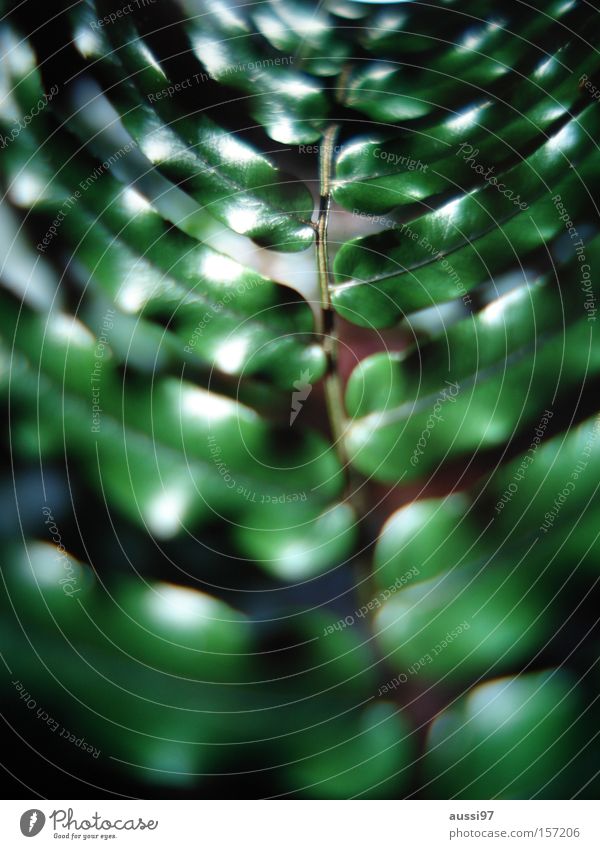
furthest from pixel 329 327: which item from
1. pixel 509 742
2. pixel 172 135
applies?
pixel 509 742

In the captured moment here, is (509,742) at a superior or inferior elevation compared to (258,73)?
inferior

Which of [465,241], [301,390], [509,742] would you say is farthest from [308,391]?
[509,742]

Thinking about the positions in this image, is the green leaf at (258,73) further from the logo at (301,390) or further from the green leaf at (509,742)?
the green leaf at (509,742)
